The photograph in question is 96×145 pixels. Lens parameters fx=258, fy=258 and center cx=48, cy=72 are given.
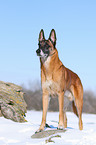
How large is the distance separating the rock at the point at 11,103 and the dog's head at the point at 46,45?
2.97 meters

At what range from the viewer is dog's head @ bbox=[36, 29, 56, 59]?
6.74 m

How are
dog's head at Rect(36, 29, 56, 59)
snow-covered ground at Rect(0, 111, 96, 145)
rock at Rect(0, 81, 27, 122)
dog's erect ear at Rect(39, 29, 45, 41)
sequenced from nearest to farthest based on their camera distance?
snow-covered ground at Rect(0, 111, 96, 145)
dog's head at Rect(36, 29, 56, 59)
dog's erect ear at Rect(39, 29, 45, 41)
rock at Rect(0, 81, 27, 122)

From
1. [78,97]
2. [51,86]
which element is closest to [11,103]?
[78,97]

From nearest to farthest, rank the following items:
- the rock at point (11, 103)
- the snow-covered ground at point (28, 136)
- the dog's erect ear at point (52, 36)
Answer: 1. the snow-covered ground at point (28, 136)
2. the dog's erect ear at point (52, 36)
3. the rock at point (11, 103)

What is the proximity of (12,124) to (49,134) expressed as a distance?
1.93 m

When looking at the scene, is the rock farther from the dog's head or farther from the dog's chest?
the dog's head

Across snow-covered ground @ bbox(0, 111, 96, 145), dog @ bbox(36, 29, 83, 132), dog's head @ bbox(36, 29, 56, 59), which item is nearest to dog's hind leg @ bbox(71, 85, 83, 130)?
snow-covered ground @ bbox(0, 111, 96, 145)

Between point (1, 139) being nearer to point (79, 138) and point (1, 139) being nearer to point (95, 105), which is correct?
point (79, 138)

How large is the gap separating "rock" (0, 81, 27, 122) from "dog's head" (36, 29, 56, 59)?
9.74 ft

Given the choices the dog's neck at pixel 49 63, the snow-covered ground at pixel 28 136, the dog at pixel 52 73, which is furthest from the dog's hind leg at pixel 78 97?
the dog's neck at pixel 49 63

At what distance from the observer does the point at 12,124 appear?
8469mm

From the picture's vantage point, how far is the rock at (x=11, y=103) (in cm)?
903

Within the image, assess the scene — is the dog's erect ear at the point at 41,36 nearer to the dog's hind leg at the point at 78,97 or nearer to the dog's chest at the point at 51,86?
the dog's chest at the point at 51,86

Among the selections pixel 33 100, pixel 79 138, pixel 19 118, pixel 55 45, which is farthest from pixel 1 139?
pixel 33 100
